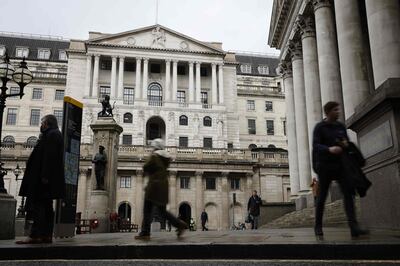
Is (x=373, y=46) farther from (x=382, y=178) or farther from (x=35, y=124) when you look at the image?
(x=35, y=124)

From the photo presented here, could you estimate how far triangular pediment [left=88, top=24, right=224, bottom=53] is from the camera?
64812 millimetres

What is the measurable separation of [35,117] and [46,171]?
66126 millimetres

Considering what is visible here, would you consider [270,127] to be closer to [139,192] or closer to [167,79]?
[167,79]

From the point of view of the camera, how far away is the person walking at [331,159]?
629cm

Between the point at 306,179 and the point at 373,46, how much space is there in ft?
39.7

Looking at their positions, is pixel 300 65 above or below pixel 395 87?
above

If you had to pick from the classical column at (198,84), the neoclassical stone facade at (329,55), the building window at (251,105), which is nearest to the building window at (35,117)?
the classical column at (198,84)

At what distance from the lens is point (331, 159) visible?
21.0 ft

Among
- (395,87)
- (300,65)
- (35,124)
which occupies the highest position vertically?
(35,124)

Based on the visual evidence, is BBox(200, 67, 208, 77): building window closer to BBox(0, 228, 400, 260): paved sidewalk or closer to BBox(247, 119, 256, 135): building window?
BBox(247, 119, 256, 135): building window

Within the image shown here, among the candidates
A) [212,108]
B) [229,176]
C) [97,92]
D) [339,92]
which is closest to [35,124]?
[97,92]

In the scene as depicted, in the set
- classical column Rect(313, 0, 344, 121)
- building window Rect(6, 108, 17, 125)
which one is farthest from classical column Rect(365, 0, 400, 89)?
building window Rect(6, 108, 17, 125)

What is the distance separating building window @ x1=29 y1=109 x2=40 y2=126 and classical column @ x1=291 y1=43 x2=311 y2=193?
171 ft

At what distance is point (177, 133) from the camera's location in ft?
201
